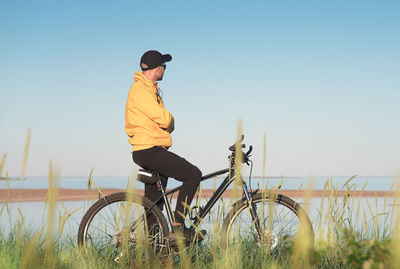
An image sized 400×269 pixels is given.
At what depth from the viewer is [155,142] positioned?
4.68 meters

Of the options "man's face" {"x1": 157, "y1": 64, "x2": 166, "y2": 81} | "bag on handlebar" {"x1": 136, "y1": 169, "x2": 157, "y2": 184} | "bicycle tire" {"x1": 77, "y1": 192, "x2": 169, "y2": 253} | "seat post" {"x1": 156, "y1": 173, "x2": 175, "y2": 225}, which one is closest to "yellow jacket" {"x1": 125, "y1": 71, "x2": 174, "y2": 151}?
"man's face" {"x1": 157, "y1": 64, "x2": 166, "y2": 81}

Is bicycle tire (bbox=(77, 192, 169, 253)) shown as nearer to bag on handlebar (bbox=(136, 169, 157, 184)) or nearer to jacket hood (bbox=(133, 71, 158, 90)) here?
bag on handlebar (bbox=(136, 169, 157, 184))

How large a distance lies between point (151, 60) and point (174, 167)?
130 cm

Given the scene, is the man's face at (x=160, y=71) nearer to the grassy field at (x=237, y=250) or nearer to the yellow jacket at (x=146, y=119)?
the yellow jacket at (x=146, y=119)

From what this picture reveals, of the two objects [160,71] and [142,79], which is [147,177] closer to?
[142,79]

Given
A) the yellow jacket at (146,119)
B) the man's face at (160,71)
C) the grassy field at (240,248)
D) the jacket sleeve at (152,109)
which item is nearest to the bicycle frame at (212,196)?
the grassy field at (240,248)

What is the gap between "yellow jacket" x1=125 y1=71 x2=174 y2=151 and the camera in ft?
15.3

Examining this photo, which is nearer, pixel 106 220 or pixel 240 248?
A: pixel 240 248

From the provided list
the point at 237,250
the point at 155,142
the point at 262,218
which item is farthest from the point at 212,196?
the point at 237,250

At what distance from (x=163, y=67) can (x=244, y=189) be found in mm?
1727

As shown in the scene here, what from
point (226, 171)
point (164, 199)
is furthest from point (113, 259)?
point (226, 171)

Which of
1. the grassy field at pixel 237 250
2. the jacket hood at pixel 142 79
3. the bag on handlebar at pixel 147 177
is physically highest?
the jacket hood at pixel 142 79

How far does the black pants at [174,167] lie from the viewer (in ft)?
15.3

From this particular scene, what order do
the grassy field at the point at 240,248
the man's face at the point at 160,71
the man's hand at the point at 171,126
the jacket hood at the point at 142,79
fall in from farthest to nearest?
the man's face at the point at 160,71, the jacket hood at the point at 142,79, the man's hand at the point at 171,126, the grassy field at the point at 240,248
